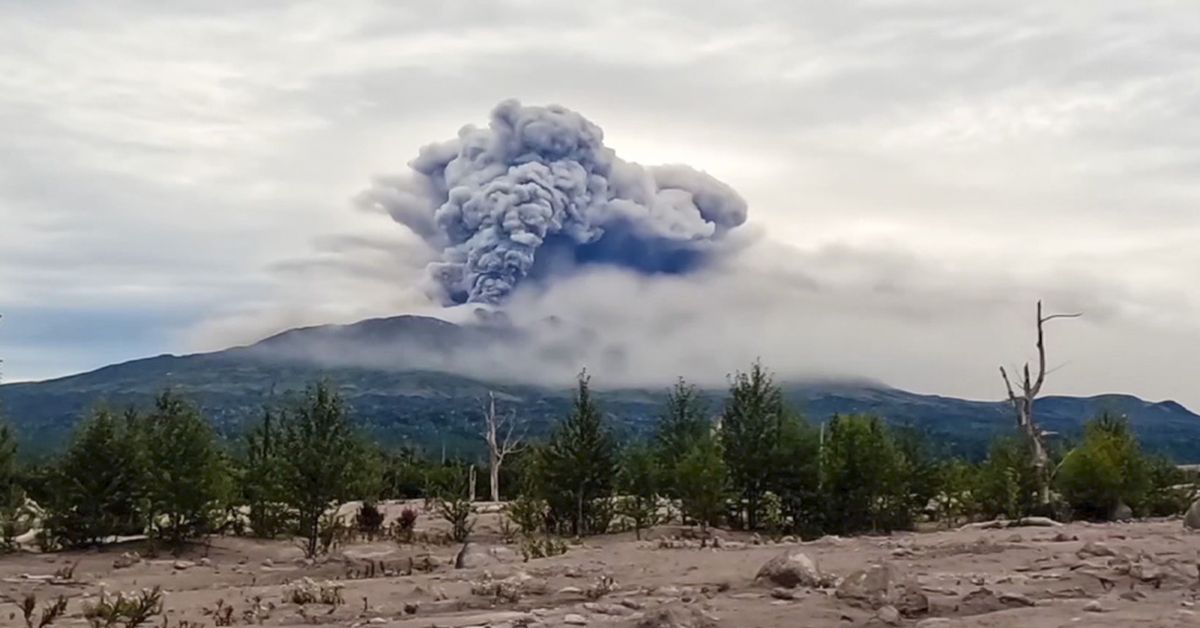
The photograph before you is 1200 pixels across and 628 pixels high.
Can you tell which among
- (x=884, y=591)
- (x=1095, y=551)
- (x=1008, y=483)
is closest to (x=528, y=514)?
(x=1008, y=483)

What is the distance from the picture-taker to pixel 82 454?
3044 cm

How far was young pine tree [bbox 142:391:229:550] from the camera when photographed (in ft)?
98.6

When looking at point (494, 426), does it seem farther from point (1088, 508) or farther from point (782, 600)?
point (782, 600)

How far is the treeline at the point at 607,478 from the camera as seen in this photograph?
30016 millimetres

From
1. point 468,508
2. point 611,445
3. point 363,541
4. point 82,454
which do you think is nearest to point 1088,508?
point 611,445

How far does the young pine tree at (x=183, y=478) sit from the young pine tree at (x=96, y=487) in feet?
1.51

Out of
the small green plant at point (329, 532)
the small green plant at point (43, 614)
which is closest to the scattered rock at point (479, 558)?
the small green plant at point (43, 614)

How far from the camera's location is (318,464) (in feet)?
97.0

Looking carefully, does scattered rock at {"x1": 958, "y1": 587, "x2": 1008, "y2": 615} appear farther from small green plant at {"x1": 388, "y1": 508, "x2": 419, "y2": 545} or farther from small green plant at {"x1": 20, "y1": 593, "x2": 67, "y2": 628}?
small green plant at {"x1": 388, "y1": 508, "x2": 419, "y2": 545}

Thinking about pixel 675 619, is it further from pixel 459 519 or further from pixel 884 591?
pixel 459 519

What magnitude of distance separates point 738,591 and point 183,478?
20371 mm

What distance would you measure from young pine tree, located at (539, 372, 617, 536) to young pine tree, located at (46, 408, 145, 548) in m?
11.4

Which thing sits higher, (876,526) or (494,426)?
(494,426)

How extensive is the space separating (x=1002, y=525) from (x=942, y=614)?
19.3 metres
